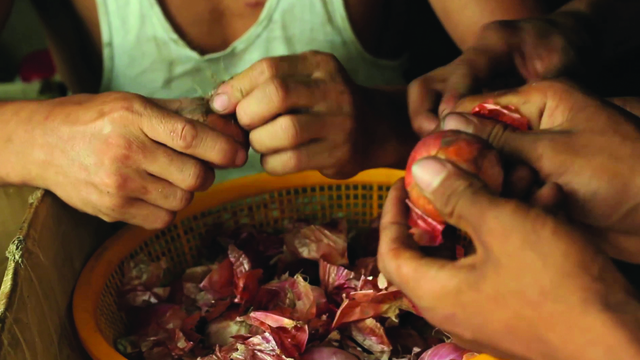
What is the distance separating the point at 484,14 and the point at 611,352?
0.64 meters

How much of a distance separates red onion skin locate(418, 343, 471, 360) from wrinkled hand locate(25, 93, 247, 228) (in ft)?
1.02

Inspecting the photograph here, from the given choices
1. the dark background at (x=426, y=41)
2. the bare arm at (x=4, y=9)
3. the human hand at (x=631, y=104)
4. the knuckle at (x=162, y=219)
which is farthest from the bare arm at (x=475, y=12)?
the bare arm at (x=4, y=9)

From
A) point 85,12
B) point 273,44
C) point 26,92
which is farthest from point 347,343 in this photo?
point 26,92

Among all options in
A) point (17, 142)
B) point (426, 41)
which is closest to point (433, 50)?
point (426, 41)

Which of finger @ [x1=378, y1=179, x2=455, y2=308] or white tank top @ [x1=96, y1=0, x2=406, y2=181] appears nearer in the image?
finger @ [x1=378, y1=179, x2=455, y2=308]

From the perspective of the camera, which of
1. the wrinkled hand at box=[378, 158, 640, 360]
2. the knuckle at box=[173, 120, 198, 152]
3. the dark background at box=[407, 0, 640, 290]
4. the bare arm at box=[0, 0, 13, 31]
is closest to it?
the wrinkled hand at box=[378, 158, 640, 360]

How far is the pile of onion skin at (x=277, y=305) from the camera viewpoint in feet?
2.23

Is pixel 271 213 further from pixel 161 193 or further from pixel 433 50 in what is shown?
pixel 433 50

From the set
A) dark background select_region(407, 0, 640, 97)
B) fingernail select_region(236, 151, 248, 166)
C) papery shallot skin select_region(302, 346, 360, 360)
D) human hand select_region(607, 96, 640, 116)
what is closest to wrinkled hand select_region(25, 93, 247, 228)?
fingernail select_region(236, 151, 248, 166)

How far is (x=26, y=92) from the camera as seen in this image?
107 centimetres

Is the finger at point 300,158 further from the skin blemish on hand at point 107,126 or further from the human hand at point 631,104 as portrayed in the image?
the human hand at point 631,104

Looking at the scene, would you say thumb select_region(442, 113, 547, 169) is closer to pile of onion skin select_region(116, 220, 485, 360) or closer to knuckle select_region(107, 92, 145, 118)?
pile of onion skin select_region(116, 220, 485, 360)

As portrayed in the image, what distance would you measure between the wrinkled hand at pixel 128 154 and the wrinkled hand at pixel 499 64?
227mm

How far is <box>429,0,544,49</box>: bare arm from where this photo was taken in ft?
2.87
